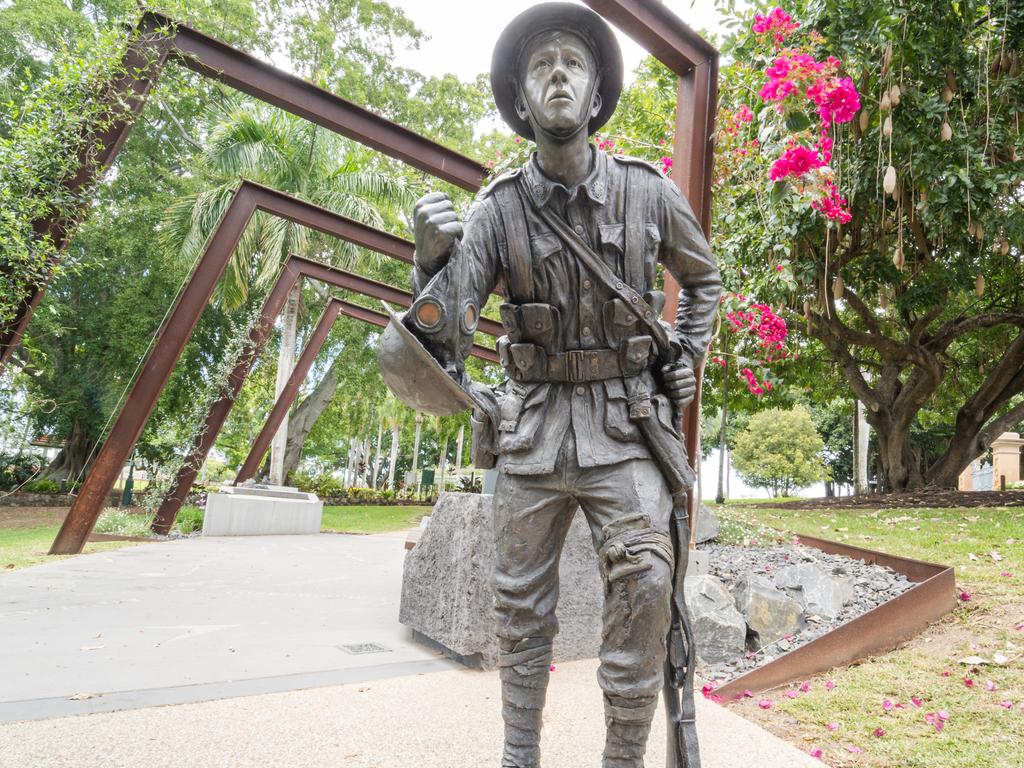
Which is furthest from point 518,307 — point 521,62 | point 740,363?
point 740,363

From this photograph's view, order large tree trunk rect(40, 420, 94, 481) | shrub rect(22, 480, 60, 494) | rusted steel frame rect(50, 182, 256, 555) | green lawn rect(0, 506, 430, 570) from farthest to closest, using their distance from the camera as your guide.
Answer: large tree trunk rect(40, 420, 94, 481) < shrub rect(22, 480, 60, 494) < green lawn rect(0, 506, 430, 570) < rusted steel frame rect(50, 182, 256, 555)

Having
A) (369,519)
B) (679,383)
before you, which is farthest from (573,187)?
(369,519)

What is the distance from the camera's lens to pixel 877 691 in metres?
3.95

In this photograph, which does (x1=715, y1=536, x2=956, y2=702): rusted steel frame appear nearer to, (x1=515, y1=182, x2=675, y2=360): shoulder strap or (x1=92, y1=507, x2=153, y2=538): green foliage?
(x1=515, y1=182, x2=675, y2=360): shoulder strap

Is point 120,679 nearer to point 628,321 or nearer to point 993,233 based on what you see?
point 628,321

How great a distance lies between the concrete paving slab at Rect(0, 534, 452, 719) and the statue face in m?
3.24

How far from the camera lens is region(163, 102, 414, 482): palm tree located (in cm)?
1525

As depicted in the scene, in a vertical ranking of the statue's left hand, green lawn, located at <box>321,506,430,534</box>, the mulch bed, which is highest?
the statue's left hand

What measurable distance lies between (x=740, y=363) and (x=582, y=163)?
14.3ft

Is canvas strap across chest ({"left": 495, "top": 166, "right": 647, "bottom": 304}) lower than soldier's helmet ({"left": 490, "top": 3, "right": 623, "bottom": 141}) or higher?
lower

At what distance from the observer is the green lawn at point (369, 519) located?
15.6 meters

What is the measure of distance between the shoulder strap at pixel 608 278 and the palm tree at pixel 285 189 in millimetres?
13484

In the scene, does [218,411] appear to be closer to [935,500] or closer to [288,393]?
[288,393]

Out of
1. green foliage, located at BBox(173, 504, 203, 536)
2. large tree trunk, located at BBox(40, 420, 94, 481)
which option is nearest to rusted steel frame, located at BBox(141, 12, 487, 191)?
green foliage, located at BBox(173, 504, 203, 536)
